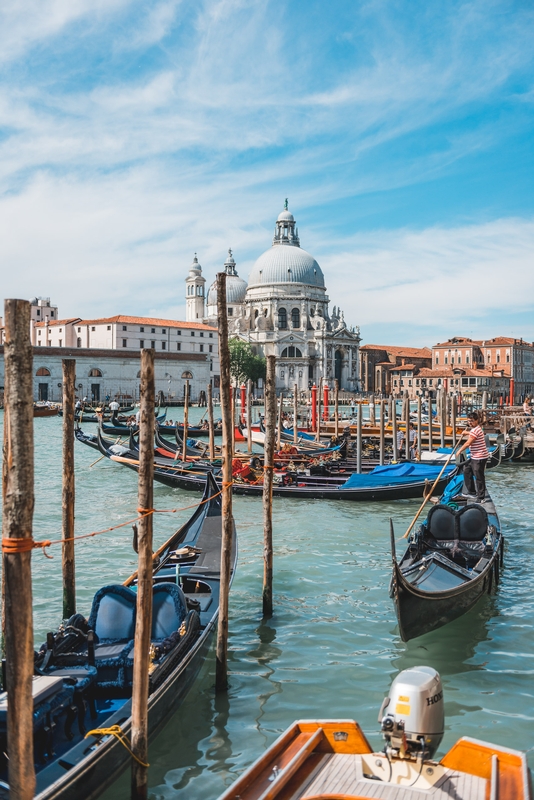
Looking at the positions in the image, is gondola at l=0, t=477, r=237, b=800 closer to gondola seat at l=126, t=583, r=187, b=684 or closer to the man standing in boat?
gondola seat at l=126, t=583, r=187, b=684

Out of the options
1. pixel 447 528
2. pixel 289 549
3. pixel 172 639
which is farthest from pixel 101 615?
pixel 289 549

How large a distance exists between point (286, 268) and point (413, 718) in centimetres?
5308

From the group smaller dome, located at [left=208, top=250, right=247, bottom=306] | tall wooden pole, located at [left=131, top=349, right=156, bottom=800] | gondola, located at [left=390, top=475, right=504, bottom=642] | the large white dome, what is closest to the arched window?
the large white dome

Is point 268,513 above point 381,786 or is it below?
above

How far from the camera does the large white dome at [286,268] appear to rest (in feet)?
179

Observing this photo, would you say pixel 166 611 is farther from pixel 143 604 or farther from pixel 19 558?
pixel 19 558

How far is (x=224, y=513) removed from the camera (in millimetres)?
4520

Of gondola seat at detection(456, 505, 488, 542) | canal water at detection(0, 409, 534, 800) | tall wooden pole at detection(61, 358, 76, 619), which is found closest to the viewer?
canal water at detection(0, 409, 534, 800)

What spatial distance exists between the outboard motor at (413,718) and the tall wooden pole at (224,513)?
5.31ft

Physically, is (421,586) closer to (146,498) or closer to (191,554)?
(191,554)

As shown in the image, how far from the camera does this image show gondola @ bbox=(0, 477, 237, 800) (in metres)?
2.86

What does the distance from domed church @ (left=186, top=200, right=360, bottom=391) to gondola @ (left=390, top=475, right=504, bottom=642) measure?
146 feet

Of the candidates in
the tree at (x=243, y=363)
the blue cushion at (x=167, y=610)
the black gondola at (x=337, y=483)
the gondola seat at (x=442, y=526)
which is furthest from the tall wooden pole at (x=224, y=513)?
the tree at (x=243, y=363)

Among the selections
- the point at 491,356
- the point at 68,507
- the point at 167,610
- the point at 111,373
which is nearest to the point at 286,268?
the point at 491,356
